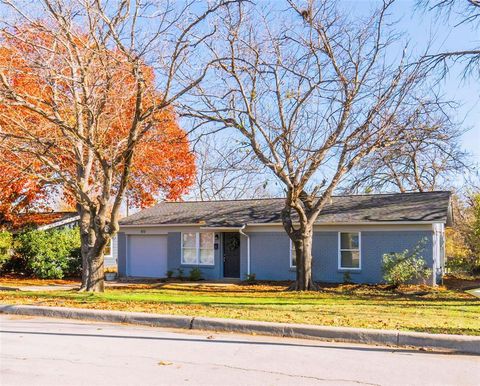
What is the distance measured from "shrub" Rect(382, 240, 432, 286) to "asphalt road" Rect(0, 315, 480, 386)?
11.5 metres

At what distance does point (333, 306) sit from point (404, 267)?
7106 mm

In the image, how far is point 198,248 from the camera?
25.5m

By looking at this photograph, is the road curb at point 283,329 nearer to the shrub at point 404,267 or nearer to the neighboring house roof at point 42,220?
the shrub at point 404,267

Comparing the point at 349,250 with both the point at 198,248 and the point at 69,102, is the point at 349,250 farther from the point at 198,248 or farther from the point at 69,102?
the point at 69,102

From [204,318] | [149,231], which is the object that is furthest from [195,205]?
[204,318]

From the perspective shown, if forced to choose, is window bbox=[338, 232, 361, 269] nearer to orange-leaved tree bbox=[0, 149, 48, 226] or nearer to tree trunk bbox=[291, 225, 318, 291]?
tree trunk bbox=[291, 225, 318, 291]

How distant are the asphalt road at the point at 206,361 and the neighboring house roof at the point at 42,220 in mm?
19530

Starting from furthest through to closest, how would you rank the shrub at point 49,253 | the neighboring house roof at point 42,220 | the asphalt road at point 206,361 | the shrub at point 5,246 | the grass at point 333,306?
the neighboring house roof at point 42,220
the shrub at point 49,253
the shrub at point 5,246
the grass at point 333,306
the asphalt road at point 206,361

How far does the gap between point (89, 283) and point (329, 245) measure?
9863 millimetres

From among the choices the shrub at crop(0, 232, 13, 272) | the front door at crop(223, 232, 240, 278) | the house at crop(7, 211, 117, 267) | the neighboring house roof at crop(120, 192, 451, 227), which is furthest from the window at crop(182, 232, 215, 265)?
the shrub at crop(0, 232, 13, 272)

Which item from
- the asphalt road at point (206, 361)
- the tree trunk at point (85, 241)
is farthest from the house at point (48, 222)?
the asphalt road at point (206, 361)

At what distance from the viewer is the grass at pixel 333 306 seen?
34.5 feet

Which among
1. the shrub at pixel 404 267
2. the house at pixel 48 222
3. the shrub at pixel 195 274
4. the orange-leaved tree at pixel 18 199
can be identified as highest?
the orange-leaved tree at pixel 18 199

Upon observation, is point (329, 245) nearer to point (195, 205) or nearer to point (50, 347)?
point (195, 205)
